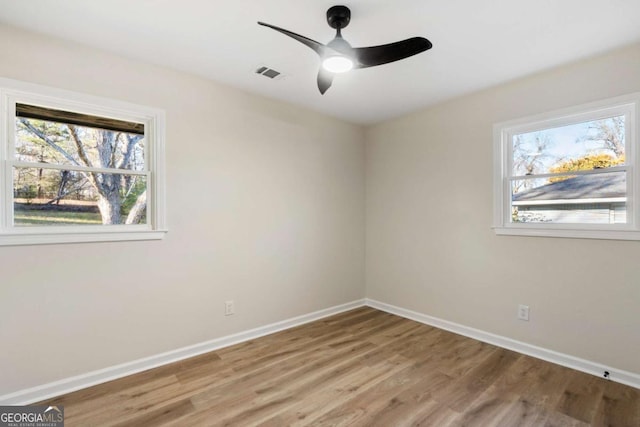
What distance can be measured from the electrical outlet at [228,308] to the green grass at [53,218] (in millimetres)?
1284

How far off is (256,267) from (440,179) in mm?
2241

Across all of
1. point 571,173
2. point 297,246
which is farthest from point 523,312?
point 297,246

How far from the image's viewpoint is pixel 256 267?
10.4ft

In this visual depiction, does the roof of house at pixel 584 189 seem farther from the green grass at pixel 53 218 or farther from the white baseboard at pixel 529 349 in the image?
the green grass at pixel 53 218

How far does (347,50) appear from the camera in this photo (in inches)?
70.6

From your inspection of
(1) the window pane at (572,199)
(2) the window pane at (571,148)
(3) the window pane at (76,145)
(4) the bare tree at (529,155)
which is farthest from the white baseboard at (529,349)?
(3) the window pane at (76,145)

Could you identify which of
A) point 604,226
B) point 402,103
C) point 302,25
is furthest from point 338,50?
point 604,226

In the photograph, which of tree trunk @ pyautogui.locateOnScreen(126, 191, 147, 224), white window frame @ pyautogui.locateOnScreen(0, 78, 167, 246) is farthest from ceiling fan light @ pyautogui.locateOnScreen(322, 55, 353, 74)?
tree trunk @ pyautogui.locateOnScreen(126, 191, 147, 224)

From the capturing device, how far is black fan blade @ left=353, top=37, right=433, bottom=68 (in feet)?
5.74

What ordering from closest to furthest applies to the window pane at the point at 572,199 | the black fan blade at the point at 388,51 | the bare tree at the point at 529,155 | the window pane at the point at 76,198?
the black fan blade at the point at 388,51
the window pane at the point at 76,198
the window pane at the point at 572,199
the bare tree at the point at 529,155

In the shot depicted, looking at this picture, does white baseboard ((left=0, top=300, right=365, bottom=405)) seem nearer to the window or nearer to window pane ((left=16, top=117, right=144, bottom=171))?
window pane ((left=16, top=117, right=144, bottom=171))

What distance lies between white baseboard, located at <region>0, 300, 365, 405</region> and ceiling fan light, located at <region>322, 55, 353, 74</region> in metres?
2.53

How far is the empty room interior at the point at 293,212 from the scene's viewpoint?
1984 millimetres

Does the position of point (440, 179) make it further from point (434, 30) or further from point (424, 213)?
point (434, 30)
